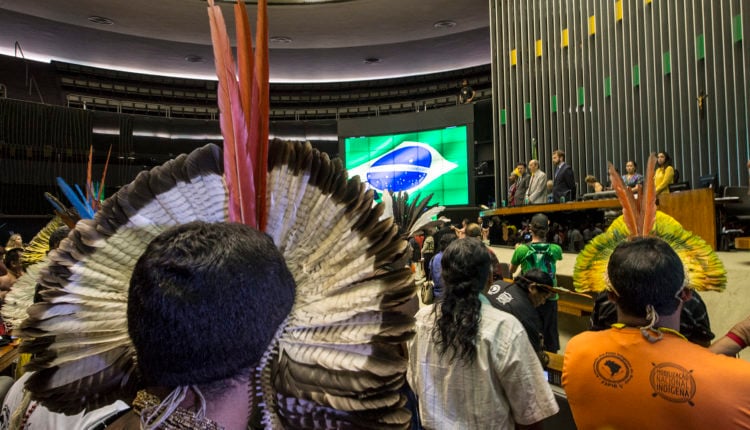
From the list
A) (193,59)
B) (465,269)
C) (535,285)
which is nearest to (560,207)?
(535,285)

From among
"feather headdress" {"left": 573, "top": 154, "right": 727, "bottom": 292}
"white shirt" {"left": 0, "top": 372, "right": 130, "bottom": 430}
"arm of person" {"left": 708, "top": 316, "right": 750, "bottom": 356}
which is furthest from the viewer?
"feather headdress" {"left": 573, "top": 154, "right": 727, "bottom": 292}

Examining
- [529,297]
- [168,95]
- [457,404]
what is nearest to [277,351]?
[457,404]

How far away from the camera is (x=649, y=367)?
125 cm

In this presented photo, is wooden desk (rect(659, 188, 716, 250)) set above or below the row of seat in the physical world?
below

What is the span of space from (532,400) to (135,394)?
1266 millimetres

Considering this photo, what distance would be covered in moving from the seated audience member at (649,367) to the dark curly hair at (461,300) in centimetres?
30

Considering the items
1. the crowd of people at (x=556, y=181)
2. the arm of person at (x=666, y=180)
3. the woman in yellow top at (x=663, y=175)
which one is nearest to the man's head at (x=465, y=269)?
the woman in yellow top at (x=663, y=175)

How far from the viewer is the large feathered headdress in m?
0.59

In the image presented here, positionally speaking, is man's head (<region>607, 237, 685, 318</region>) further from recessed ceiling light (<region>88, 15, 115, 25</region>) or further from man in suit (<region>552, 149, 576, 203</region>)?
recessed ceiling light (<region>88, 15, 115, 25</region>)

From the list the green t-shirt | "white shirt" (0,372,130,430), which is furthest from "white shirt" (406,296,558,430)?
the green t-shirt

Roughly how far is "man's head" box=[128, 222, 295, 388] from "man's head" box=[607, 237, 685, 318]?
1.11 metres

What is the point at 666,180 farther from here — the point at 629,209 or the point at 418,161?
the point at 418,161

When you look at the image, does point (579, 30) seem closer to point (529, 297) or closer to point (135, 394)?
point (529, 297)

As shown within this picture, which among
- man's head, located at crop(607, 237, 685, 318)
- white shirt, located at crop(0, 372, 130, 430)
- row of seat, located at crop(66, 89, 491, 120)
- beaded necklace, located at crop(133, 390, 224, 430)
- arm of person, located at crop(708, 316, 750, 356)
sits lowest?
white shirt, located at crop(0, 372, 130, 430)
